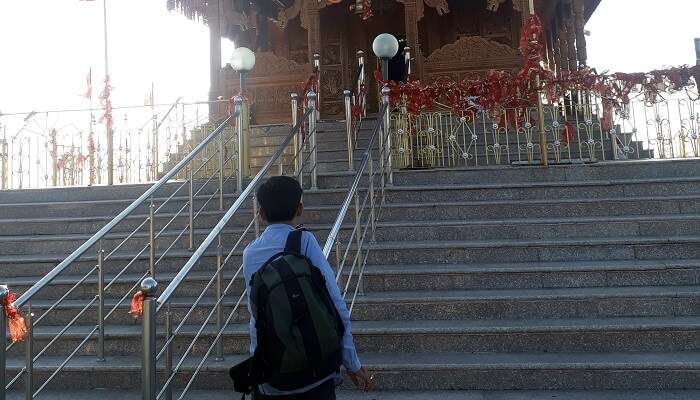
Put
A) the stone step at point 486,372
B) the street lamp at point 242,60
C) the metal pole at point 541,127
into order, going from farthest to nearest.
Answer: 1. the street lamp at point 242,60
2. the metal pole at point 541,127
3. the stone step at point 486,372

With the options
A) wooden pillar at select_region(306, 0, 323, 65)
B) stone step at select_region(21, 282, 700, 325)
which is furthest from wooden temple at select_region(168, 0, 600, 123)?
stone step at select_region(21, 282, 700, 325)

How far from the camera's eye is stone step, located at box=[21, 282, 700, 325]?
4223 millimetres

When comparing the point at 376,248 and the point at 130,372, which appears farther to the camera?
the point at 376,248

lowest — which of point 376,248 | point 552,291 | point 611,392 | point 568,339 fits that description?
point 611,392

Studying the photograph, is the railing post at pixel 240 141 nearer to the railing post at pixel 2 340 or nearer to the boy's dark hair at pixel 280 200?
the railing post at pixel 2 340

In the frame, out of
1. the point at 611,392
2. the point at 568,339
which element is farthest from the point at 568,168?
the point at 611,392

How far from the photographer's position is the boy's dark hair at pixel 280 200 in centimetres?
214

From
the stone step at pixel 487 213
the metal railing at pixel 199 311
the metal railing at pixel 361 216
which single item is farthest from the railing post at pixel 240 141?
the metal railing at pixel 361 216

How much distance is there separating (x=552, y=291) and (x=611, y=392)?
1119 millimetres

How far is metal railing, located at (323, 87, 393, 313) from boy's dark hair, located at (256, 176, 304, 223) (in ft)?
3.64

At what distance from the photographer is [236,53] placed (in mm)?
8109

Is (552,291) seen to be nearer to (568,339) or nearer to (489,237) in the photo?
(568,339)

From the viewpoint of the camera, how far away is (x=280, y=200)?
2145 millimetres

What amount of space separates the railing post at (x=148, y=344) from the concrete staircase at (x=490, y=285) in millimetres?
1380
